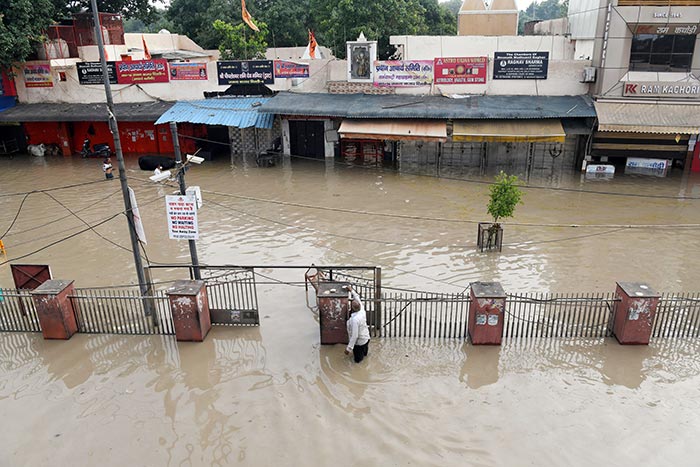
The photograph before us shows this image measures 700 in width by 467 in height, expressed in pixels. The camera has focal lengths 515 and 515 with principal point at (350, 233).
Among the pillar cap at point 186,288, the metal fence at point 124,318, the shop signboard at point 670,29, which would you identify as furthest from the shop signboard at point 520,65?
the metal fence at point 124,318

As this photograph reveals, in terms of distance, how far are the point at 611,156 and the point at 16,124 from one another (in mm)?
31369

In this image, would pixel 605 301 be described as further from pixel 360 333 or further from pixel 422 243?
pixel 422 243

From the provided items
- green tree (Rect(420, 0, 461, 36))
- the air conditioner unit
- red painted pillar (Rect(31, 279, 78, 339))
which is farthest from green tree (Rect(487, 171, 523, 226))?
green tree (Rect(420, 0, 461, 36))

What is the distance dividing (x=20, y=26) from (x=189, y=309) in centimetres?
2215

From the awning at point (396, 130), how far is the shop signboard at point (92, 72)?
42.0ft

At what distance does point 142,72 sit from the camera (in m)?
26.2

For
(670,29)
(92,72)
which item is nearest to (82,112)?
(92,72)

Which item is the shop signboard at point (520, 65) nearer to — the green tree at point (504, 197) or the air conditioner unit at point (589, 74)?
the air conditioner unit at point (589, 74)

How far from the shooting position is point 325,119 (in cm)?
2544

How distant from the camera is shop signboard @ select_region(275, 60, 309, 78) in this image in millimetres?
24703

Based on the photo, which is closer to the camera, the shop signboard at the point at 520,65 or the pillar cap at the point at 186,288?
the pillar cap at the point at 186,288

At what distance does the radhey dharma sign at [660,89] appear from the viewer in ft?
66.3

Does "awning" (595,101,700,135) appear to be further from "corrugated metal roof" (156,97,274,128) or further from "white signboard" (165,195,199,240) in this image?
"white signboard" (165,195,199,240)

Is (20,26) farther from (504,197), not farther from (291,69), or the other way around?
(504,197)
